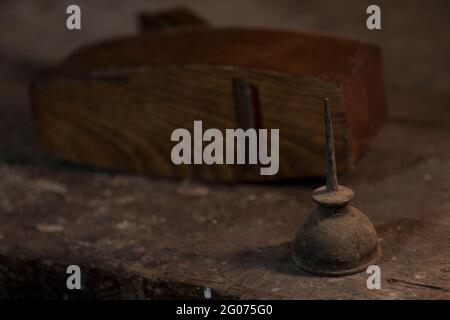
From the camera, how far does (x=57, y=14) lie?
153 inches

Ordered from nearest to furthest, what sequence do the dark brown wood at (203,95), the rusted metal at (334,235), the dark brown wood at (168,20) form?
the rusted metal at (334,235) → the dark brown wood at (203,95) → the dark brown wood at (168,20)

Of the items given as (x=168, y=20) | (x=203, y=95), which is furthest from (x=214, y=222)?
(x=168, y=20)

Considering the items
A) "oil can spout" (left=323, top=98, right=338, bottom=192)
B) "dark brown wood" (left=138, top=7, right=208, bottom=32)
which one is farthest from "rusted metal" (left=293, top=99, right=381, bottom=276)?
"dark brown wood" (left=138, top=7, right=208, bottom=32)

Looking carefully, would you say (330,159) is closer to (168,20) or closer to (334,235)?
(334,235)

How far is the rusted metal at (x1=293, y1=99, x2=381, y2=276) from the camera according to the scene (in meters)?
1.67

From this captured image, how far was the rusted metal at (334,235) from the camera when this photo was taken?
1675mm

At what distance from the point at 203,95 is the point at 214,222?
0.34m

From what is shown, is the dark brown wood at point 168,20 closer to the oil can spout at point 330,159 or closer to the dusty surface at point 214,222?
the dusty surface at point 214,222

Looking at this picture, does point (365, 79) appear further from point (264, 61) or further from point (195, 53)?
point (195, 53)

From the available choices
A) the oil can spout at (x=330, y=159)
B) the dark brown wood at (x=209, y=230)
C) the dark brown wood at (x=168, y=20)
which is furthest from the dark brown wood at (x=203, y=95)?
the oil can spout at (x=330, y=159)

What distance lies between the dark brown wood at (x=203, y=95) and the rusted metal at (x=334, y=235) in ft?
1.22

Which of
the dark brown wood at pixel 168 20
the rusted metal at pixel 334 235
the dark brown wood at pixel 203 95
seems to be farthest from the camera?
the dark brown wood at pixel 168 20

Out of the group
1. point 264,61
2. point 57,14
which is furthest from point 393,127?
point 57,14
